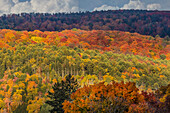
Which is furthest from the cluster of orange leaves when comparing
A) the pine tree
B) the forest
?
the pine tree

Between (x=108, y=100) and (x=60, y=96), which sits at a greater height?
(x=108, y=100)

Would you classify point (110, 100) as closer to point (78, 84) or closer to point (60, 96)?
point (60, 96)

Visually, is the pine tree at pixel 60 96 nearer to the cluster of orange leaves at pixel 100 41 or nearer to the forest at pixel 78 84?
the forest at pixel 78 84

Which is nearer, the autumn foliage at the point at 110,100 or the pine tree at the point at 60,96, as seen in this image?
the autumn foliage at the point at 110,100

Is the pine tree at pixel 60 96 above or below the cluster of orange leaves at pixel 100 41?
below

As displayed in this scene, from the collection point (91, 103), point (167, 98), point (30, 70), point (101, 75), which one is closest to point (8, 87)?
point (30, 70)

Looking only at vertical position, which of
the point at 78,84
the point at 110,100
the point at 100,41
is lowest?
the point at 78,84

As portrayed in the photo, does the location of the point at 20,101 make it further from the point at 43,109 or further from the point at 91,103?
the point at 91,103

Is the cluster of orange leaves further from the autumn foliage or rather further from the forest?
the autumn foliage

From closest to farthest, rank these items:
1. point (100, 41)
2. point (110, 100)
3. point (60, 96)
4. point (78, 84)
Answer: point (110, 100) < point (60, 96) < point (78, 84) < point (100, 41)

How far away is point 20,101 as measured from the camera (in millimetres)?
56531

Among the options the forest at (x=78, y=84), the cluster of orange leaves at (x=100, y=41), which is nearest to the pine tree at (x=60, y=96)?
the forest at (x=78, y=84)

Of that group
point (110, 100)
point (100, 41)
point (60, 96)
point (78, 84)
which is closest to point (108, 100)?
point (110, 100)

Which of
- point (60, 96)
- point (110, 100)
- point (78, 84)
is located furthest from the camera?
point (78, 84)
